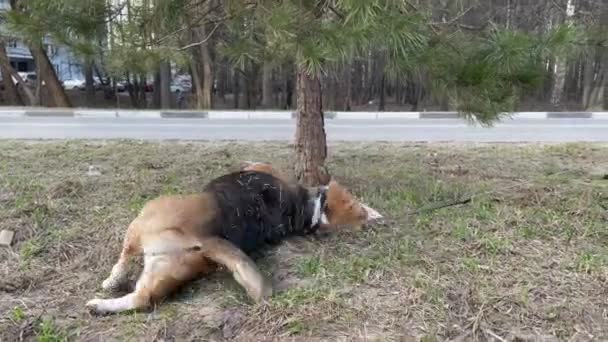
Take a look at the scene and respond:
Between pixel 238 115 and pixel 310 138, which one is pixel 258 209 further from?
pixel 238 115

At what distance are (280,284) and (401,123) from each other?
8.99 metres

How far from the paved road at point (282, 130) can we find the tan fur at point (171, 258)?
5600mm

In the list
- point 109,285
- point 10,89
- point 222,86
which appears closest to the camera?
point 109,285

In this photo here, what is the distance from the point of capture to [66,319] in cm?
212

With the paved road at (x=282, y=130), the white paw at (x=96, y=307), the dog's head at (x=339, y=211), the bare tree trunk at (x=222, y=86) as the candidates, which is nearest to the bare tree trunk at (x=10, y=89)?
the paved road at (x=282, y=130)

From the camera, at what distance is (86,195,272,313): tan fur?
7.14ft

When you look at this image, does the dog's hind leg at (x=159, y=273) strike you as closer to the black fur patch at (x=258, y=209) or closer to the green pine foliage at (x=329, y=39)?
the black fur patch at (x=258, y=209)

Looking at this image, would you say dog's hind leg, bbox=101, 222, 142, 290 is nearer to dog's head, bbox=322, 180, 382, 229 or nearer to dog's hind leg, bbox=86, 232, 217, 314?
dog's hind leg, bbox=86, 232, 217, 314

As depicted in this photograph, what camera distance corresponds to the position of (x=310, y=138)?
152 inches

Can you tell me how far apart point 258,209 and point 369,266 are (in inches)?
25.1

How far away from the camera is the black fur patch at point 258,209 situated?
250 centimetres

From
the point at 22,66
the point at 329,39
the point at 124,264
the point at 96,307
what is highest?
the point at 22,66

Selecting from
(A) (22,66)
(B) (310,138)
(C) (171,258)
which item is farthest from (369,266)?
(A) (22,66)

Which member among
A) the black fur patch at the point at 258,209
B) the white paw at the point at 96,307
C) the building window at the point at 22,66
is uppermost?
the building window at the point at 22,66
